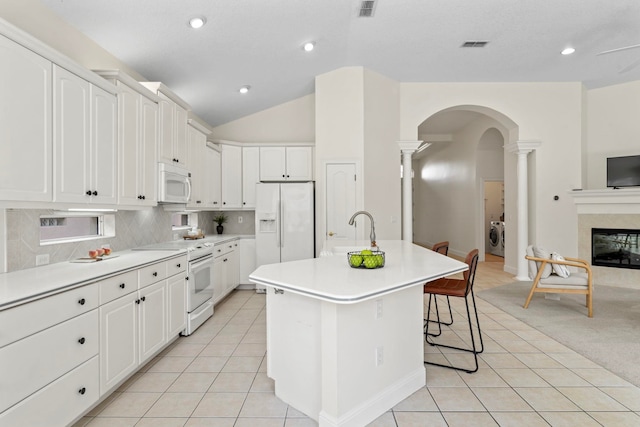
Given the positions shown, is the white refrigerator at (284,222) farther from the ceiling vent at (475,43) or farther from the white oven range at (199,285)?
the ceiling vent at (475,43)

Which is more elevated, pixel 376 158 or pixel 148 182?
pixel 376 158

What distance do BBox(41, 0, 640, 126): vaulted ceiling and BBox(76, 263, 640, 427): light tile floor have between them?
293 cm

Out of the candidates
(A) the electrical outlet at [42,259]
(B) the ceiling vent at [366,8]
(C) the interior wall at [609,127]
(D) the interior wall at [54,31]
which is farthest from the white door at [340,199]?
(C) the interior wall at [609,127]

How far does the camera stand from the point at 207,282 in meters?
3.89

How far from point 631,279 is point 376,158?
451cm

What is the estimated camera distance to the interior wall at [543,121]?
5664 millimetres

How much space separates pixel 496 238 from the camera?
29.1 ft

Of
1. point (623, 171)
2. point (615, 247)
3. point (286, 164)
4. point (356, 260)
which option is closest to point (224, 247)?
point (286, 164)

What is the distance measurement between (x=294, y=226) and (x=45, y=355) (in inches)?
145

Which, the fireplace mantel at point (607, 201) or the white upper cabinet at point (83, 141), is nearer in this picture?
the white upper cabinet at point (83, 141)

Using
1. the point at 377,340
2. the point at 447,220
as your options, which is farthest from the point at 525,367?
the point at 447,220

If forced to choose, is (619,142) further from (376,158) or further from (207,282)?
(207,282)

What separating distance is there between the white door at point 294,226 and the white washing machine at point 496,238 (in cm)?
600

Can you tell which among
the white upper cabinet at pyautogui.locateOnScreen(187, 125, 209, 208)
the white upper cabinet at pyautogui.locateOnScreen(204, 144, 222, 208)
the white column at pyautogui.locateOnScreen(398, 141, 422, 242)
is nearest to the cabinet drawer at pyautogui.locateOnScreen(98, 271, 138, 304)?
the white upper cabinet at pyautogui.locateOnScreen(187, 125, 209, 208)
